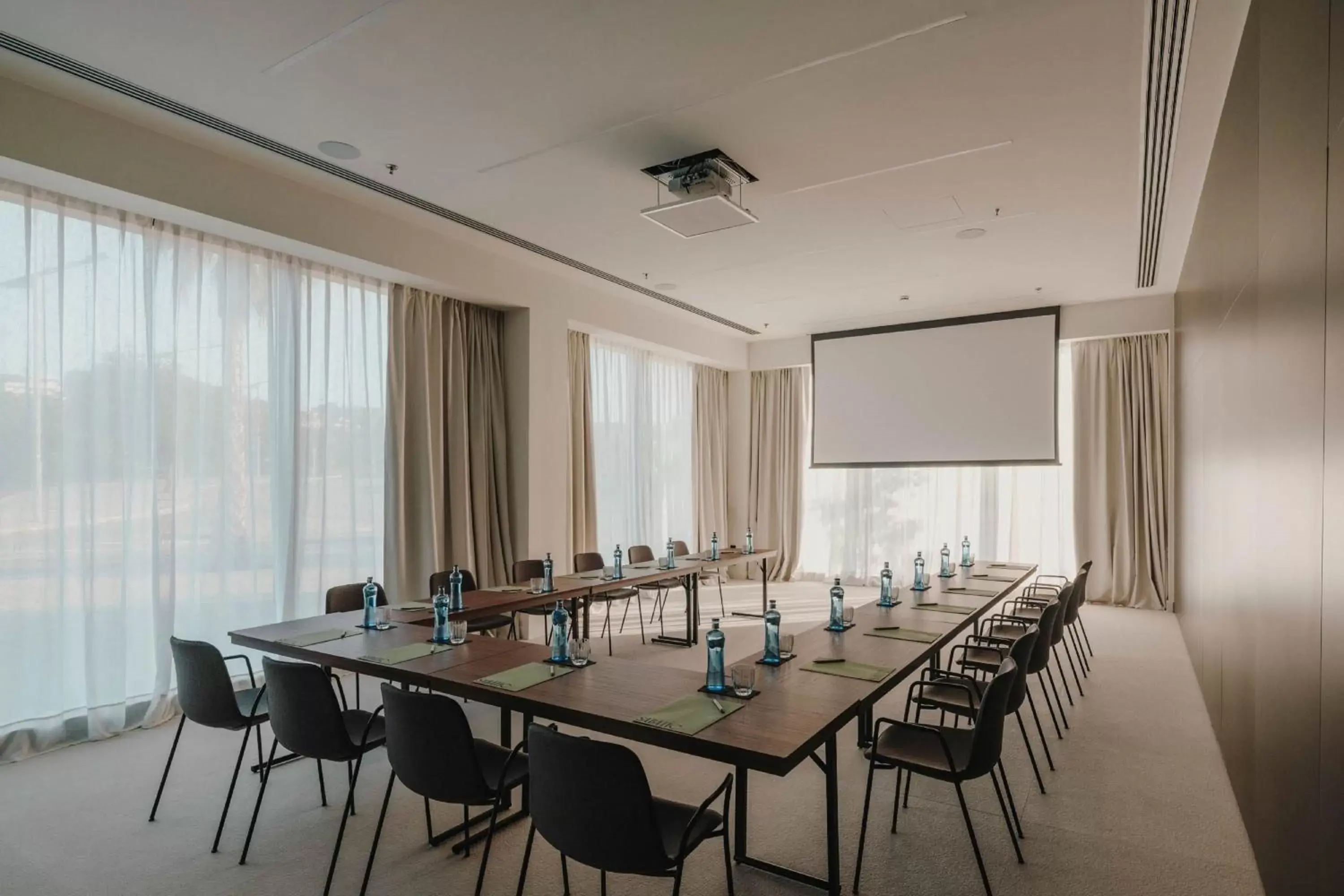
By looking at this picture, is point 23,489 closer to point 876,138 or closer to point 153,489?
point 153,489

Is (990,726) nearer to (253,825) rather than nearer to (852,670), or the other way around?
(852,670)

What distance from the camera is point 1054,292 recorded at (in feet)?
24.6

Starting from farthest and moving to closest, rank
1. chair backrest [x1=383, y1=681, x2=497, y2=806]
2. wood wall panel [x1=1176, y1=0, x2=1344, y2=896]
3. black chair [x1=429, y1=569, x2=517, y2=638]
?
1. black chair [x1=429, y1=569, x2=517, y2=638]
2. chair backrest [x1=383, y1=681, x2=497, y2=806]
3. wood wall panel [x1=1176, y1=0, x2=1344, y2=896]

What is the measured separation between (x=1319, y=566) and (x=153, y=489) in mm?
5272

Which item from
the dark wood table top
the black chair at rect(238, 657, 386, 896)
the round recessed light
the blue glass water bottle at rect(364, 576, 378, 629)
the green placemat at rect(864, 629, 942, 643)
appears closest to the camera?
the dark wood table top

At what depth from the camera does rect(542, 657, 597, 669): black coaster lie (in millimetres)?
3008

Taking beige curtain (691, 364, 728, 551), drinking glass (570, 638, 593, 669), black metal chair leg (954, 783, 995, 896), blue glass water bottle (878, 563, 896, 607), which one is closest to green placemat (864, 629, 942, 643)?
blue glass water bottle (878, 563, 896, 607)

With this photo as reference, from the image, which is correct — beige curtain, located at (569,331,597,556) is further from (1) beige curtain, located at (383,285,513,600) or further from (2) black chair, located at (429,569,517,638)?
(2) black chair, located at (429,569,517,638)

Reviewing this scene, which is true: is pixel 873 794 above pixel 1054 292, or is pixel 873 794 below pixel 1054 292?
below

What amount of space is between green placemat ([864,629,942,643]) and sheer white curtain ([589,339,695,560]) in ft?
15.3

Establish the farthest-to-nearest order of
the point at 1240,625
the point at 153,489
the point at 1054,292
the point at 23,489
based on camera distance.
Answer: the point at 1054,292, the point at 153,489, the point at 23,489, the point at 1240,625

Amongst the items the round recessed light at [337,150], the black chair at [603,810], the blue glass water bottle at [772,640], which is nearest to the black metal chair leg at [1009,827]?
the blue glass water bottle at [772,640]

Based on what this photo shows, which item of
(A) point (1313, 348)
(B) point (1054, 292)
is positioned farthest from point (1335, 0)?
(B) point (1054, 292)

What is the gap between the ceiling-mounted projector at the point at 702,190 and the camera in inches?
169
